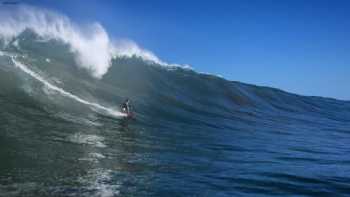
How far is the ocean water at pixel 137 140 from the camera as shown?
10.6 m

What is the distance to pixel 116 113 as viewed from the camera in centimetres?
2039

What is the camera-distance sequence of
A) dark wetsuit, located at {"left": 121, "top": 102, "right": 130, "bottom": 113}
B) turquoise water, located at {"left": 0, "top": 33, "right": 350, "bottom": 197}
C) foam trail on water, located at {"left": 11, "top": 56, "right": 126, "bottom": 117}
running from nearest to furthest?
turquoise water, located at {"left": 0, "top": 33, "right": 350, "bottom": 197} → dark wetsuit, located at {"left": 121, "top": 102, "right": 130, "bottom": 113} → foam trail on water, located at {"left": 11, "top": 56, "right": 126, "bottom": 117}

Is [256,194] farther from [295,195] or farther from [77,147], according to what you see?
[77,147]

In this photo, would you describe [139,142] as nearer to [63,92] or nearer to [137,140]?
[137,140]

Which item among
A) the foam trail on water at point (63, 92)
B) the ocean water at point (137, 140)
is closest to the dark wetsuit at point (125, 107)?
the foam trail on water at point (63, 92)

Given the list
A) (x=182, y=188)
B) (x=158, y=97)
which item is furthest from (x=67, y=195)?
(x=158, y=97)

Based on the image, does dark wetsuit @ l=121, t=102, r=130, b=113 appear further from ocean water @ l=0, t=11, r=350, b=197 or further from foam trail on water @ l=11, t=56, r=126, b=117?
ocean water @ l=0, t=11, r=350, b=197

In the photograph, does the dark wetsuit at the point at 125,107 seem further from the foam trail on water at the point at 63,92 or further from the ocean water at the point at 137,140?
the ocean water at the point at 137,140

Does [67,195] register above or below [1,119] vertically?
below

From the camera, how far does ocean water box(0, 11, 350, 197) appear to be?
1065 centimetres

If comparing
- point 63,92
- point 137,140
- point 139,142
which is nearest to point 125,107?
point 63,92

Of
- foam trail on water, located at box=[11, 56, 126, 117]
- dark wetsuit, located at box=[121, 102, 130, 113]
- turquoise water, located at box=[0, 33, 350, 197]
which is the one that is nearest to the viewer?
turquoise water, located at box=[0, 33, 350, 197]

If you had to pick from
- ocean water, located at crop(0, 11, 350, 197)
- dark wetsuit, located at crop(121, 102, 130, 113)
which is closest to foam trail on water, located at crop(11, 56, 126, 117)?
ocean water, located at crop(0, 11, 350, 197)

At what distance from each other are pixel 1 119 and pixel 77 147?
11.8ft
